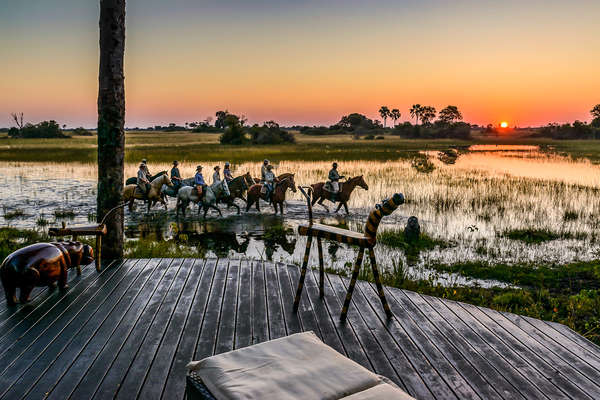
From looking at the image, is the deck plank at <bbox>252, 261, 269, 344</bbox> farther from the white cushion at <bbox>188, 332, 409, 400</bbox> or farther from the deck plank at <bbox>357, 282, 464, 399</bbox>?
the white cushion at <bbox>188, 332, 409, 400</bbox>

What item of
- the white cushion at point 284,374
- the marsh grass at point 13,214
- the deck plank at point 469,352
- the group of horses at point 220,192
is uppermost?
the white cushion at point 284,374

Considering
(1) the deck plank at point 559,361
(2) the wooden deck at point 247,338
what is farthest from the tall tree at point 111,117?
(1) the deck plank at point 559,361

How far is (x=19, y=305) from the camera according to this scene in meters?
4.48

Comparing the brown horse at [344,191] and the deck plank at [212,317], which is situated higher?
the brown horse at [344,191]

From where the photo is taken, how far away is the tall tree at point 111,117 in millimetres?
5812

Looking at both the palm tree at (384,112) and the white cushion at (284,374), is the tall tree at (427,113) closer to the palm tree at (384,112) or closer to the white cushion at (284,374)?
the palm tree at (384,112)

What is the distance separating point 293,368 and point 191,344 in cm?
179

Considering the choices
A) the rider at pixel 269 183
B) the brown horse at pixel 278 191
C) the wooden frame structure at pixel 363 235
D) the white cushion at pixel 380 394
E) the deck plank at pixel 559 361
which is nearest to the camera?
the white cushion at pixel 380 394

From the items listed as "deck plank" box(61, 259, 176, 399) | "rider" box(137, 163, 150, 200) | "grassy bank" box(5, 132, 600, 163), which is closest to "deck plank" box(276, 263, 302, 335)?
"deck plank" box(61, 259, 176, 399)

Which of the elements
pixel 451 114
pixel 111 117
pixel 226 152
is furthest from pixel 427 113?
pixel 111 117

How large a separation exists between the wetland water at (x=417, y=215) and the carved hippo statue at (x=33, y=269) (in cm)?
533

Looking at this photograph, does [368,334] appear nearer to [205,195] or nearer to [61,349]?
[61,349]

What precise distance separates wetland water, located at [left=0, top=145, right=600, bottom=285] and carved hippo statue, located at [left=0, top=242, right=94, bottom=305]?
17.5ft

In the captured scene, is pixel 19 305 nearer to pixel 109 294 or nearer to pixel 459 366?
pixel 109 294
